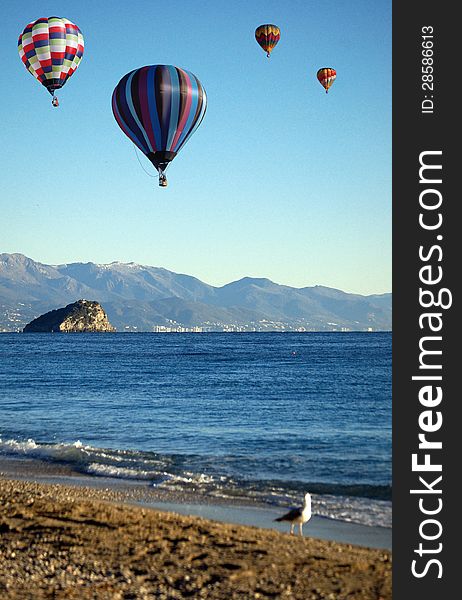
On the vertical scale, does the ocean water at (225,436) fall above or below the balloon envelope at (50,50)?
below

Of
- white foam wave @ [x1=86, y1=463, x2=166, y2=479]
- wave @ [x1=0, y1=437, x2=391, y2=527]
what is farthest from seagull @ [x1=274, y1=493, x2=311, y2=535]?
white foam wave @ [x1=86, y1=463, x2=166, y2=479]

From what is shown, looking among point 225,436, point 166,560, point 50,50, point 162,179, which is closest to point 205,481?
point 166,560

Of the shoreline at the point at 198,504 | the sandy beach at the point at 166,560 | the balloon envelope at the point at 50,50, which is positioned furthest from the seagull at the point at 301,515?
the balloon envelope at the point at 50,50

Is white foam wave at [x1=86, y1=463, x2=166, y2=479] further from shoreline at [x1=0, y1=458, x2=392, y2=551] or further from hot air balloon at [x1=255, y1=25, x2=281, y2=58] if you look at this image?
hot air balloon at [x1=255, y1=25, x2=281, y2=58]

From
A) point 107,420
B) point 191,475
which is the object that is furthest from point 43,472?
point 107,420

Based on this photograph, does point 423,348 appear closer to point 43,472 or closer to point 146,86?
point 43,472

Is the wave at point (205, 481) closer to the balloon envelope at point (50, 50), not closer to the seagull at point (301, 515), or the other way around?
the seagull at point (301, 515)
